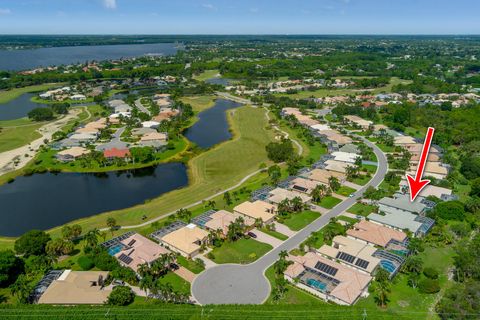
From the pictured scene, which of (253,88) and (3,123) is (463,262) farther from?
(253,88)

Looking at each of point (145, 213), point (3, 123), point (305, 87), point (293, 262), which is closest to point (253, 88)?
point (305, 87)

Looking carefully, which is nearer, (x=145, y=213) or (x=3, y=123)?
(x=145, y=213)

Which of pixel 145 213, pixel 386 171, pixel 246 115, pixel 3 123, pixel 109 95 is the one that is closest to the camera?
pixel 145 213

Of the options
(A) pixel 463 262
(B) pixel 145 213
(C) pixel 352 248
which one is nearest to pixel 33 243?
(B) pixel 145 213

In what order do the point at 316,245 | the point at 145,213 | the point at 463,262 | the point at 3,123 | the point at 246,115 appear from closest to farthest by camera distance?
the point at 463,262 → the point at 316,245 → the point at 145,213 → the point at 3,123 → the point at 246,115

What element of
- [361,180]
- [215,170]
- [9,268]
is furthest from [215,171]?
[9,268]

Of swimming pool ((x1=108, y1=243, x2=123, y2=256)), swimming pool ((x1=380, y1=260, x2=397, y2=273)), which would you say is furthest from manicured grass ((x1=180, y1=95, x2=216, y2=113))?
swimming pool ((x1=380, y1=260, x2=397, y2=273))

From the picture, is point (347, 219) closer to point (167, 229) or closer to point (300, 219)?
point (300, 219)
